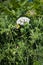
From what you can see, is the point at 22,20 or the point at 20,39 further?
the point at 22,20

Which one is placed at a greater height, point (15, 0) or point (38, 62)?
point (15, 0)

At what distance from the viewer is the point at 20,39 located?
255 cm

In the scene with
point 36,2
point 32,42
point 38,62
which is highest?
point 36,2

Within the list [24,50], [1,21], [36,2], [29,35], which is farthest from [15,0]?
[24,50]

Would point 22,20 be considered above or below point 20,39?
above

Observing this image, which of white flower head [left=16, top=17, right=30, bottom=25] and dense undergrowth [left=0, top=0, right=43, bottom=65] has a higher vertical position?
white flower head [left=16, top=17, right=30, bottom=25]

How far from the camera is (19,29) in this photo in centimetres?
263

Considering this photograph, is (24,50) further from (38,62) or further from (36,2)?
(36,2)

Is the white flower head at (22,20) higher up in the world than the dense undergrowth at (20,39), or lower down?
higher up

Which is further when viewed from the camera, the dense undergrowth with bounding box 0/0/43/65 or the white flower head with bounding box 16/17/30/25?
the white flower head with bounding box 16/17/30/25

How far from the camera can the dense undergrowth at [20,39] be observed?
238 cm

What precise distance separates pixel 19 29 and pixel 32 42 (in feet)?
0.94

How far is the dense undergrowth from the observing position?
2.38m

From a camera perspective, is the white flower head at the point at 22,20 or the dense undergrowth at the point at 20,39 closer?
the dense undergrowth at the point at 20,39
